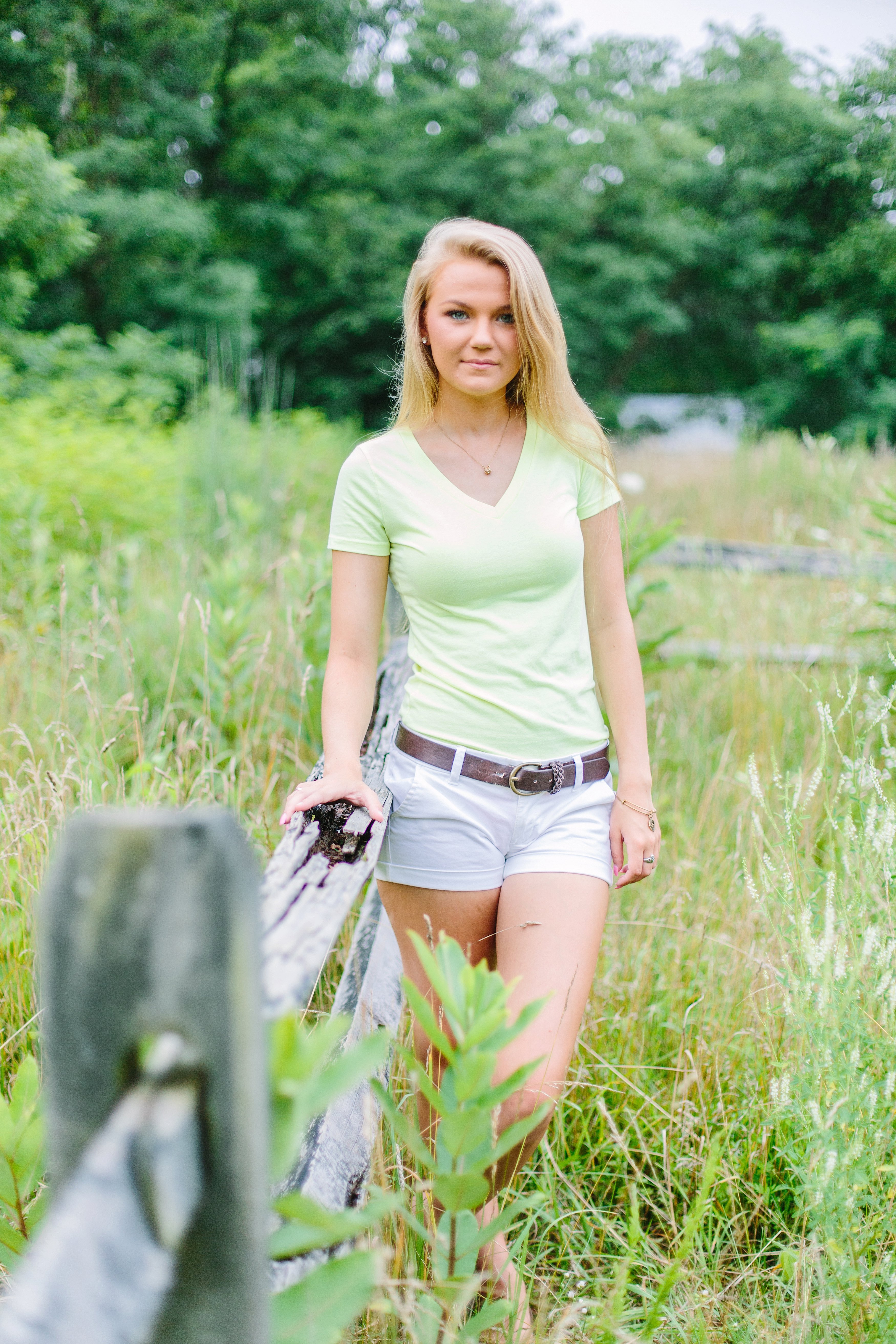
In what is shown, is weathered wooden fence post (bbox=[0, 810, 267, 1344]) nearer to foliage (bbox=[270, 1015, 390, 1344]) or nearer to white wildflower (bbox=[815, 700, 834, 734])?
foliage (bbox=[270, 1015, 390, 1344])

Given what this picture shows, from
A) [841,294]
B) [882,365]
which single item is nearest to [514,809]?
[882,365]

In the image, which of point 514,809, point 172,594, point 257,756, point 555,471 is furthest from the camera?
point 172,594

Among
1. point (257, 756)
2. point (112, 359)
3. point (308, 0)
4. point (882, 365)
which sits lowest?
point (257, 756)

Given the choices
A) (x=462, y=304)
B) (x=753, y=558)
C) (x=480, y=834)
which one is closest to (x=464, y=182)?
(x=753, y=558)

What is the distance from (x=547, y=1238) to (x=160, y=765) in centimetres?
150

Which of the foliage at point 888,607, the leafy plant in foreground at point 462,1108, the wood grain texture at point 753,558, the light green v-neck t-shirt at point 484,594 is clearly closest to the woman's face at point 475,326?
the light green v-neck t-shirt at point 484,594

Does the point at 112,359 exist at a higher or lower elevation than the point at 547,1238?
higher

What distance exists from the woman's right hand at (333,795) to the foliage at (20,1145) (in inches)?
20.6

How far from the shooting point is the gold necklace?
189cm

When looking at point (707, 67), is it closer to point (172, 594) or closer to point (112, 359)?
point (112, 359)

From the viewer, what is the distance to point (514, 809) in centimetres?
175

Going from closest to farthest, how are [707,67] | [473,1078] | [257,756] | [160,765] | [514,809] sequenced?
[473,1078]
[514,809]
[160,765]
[257,756]
[707,67]

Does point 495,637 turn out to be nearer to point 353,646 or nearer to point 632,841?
point 353,646

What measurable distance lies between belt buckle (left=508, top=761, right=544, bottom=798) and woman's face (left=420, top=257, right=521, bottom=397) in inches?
30.9
